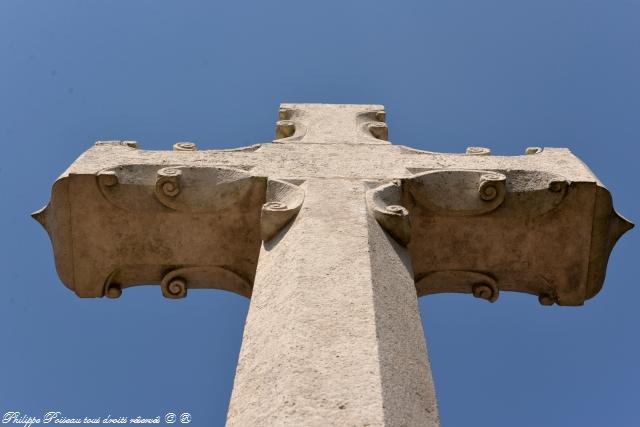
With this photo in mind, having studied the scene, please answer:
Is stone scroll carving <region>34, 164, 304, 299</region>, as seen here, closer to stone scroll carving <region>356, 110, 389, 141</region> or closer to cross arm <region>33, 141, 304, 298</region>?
cross arm <region>33, 141, 304, 298</region>

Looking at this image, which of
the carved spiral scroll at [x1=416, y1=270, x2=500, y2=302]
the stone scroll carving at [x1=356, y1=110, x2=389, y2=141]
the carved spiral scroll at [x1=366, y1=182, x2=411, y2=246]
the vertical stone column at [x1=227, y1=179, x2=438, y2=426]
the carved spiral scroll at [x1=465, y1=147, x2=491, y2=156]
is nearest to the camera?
the vertical stone column at [x1=227, y1=179, x2=438, y2=426]

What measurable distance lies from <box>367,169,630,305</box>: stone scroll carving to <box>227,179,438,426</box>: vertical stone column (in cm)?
99

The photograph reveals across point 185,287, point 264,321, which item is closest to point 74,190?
point 185,287

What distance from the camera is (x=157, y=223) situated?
23.0 feet

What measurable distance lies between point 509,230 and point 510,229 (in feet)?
0.04

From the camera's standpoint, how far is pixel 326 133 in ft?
28.2

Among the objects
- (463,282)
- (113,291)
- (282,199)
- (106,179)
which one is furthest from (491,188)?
(113,291)

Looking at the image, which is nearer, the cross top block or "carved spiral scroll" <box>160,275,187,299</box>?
the cross top block

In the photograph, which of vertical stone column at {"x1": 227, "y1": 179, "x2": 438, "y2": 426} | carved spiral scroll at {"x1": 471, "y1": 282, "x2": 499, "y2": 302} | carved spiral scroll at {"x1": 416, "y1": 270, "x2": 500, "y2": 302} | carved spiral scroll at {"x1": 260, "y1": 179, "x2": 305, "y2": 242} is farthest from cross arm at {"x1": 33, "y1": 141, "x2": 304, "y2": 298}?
carved spiral scroll at {"x1": 471, "y1": 282, "x2": 499, "y2": 302}

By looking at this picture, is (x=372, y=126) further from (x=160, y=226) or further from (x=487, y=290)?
(x=160, y=226)

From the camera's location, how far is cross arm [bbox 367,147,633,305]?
22.6ft

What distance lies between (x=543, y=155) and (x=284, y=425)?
14.8 ft

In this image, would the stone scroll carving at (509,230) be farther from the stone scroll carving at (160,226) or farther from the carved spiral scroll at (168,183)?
the carved spiral scroll at (168,183)

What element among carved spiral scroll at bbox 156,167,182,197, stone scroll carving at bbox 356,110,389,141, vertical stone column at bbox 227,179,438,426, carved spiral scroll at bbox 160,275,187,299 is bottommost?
vertical stone column at bbox 227,179,438,426
